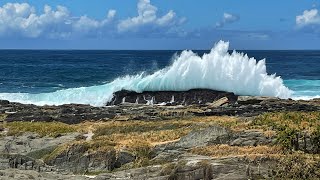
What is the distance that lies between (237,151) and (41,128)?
69.4 feet

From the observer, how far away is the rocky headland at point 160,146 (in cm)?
2419

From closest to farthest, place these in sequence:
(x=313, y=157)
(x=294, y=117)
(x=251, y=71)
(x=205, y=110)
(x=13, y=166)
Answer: (x=313, y=157), (x=13, y=166), (x=294, y=117), (x=205, y=110), (x=251, y=71)

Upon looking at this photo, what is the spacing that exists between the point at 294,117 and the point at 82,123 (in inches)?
825

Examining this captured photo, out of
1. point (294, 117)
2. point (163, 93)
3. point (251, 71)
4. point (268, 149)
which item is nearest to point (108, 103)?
point (163, 93)

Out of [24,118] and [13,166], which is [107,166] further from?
[24,118]

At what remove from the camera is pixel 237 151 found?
26.7 metres

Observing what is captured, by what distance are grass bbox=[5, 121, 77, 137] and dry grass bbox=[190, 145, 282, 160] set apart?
1621 centimetres

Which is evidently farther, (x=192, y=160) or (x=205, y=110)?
(x=205, y=110)

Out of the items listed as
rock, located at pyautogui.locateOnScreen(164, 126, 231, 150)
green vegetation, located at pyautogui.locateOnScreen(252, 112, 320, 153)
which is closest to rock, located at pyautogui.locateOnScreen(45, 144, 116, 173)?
rock, located at pyautogui.locateOnScreen(164, 126, 231, 150)

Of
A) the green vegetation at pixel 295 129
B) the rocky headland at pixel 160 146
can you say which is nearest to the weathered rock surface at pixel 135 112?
the rocky headland at pixel 160 146

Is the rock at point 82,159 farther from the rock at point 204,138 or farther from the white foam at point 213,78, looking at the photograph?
the white foam at point 213,78

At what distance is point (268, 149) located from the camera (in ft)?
87.6

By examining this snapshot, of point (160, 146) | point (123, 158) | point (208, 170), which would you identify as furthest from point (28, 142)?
point (208, 170)

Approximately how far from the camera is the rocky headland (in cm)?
2419
